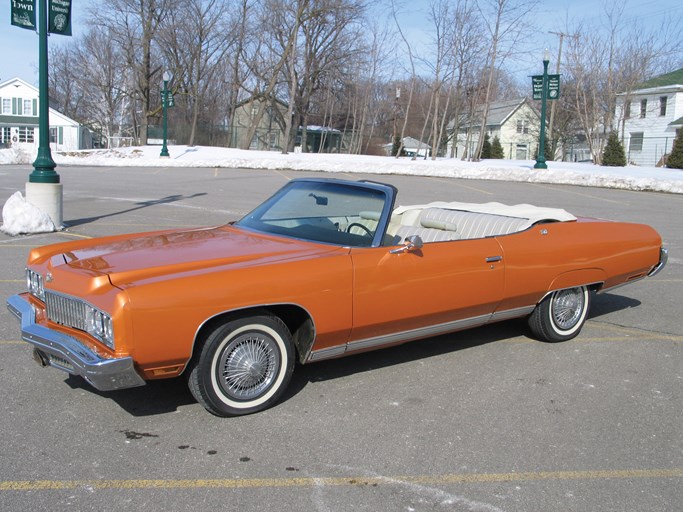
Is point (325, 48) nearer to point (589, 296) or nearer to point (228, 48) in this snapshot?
point (228, 48)

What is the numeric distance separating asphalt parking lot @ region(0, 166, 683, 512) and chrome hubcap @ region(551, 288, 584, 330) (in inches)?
7.7

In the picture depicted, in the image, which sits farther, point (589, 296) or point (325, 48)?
point (325, 48)

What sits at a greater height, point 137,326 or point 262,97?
point 262,97

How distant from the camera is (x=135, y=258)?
4.12 m

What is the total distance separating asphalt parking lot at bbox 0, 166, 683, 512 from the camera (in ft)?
10.5

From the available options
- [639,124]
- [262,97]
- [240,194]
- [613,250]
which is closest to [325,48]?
[262,97]

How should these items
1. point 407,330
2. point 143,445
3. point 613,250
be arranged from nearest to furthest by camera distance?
point 143,445 → point 407,330 → point 613,250

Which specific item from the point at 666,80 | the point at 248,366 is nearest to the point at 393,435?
the point at 248,366

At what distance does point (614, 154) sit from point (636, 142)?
16.8 metres

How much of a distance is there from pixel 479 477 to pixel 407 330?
1417 mm

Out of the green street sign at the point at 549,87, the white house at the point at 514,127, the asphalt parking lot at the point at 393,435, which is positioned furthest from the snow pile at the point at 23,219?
the white house at the point at 514,127

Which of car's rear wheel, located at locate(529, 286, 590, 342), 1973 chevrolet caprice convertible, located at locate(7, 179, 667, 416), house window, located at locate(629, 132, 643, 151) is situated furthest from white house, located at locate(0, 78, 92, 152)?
car's rear wheel, located at locate(529, 286, 590, 342)

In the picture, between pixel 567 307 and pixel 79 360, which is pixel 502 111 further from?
pixel 79 360

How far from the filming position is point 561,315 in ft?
18.9
